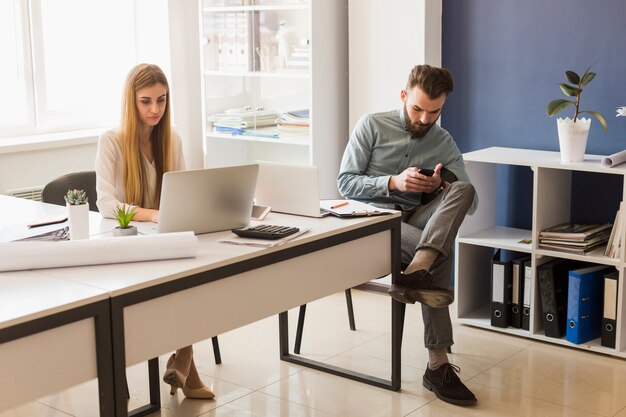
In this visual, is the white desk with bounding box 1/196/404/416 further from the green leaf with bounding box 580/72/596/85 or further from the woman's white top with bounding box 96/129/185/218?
the green leaf with bounding box 580/72/596/85

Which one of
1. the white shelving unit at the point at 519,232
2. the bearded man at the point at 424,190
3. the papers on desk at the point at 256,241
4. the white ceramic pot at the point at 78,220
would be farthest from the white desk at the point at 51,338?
the white shelving unit at the point at 519,232

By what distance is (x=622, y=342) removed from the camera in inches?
147

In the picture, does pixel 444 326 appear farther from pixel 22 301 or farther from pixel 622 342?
pixel 22 301

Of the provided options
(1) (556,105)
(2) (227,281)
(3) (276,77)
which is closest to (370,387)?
(2) (227,281)

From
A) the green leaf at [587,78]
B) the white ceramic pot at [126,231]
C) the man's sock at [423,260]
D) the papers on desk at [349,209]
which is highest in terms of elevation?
the green leaf at [587,78]

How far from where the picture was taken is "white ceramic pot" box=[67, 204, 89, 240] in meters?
2.67

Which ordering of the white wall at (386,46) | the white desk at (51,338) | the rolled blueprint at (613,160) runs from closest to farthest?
the white desk at (51,338)
the rolled blueprint at (613,160)
the white wall at (386,46)

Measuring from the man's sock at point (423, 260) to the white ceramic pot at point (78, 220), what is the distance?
122 centimetres

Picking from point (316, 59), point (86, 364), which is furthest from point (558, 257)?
point (86, 364)

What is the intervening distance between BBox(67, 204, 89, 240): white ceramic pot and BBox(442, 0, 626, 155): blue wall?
2342 millimetres

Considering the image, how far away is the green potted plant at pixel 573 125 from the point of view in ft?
12.3

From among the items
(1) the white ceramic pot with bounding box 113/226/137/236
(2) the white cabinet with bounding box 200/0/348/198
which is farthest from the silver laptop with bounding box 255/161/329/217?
(2) the white cabinet with bounding box 200/0/348/198

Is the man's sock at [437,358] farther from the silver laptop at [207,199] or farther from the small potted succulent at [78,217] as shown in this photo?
the small potted succulent at [78,217]

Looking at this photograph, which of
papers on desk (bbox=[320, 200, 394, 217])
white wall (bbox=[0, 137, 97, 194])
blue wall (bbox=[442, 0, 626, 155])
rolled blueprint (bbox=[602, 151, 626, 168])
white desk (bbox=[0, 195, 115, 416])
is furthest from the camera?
white wall (bbox=[0, 137, 97, 194])
